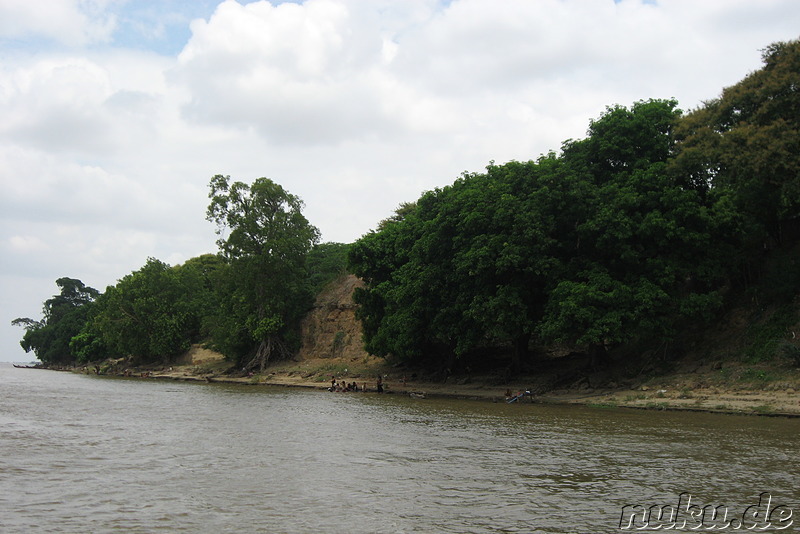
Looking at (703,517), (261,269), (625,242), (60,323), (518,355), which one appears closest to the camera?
(703,517)

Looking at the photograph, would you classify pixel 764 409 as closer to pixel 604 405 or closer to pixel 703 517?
pixel 604 405

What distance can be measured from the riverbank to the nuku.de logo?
15.2 m

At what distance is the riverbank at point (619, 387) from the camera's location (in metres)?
26.4

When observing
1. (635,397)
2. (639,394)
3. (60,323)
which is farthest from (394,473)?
(60,323)

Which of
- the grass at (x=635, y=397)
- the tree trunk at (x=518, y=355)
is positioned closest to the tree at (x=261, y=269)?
the tree trunk at (x=518, y=355)

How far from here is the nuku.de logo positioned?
1028 cm

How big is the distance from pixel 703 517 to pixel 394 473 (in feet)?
21.0

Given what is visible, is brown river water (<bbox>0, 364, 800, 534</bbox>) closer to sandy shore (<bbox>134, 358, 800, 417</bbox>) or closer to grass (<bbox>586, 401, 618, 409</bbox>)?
sandy shore (<bbox>134, 358, 800, 417</bbox>)

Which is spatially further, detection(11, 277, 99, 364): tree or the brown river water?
detection(11, 277, 99, 364): tree

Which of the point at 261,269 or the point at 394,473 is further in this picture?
the point at 261,269

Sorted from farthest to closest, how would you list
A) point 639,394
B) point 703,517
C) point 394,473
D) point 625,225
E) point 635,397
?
point 625,225 < point 639,394 < point 635,397 < point 394,473 < point 703,517

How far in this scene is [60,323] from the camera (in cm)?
10981

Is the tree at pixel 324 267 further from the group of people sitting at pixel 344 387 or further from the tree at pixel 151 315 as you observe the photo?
the group of people sitting at pixel 344 387

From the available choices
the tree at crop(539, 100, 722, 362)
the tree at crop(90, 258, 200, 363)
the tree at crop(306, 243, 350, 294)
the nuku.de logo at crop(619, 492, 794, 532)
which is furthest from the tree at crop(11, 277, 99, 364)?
the nuku.de logo at crop(619, 492, 794, 532)
